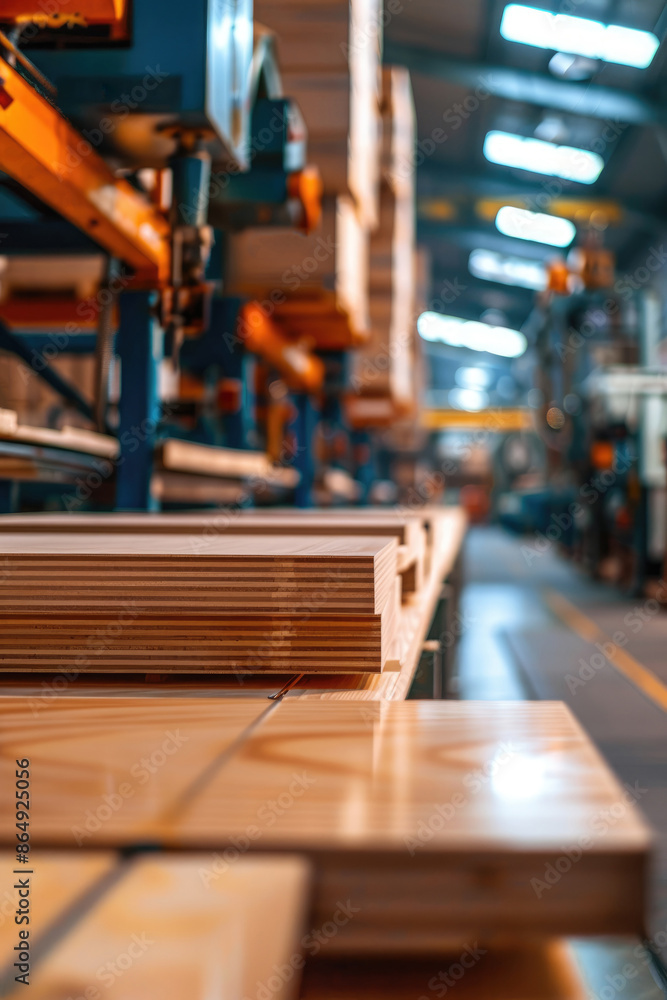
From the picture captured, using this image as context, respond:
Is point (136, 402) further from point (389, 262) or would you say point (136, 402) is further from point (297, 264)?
point (389, 262)

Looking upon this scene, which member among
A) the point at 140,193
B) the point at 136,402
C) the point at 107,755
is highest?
the point at 140,193

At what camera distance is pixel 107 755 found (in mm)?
687

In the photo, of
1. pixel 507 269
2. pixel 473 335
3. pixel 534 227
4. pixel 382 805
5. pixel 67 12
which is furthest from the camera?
pixel 473 335

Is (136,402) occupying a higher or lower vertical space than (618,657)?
higher

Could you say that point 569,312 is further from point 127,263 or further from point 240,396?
point 127,263

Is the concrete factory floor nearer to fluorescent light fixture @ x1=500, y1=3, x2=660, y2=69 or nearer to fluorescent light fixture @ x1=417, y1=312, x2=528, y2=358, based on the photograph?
fluorescent light fixture @ x1=500, y1=3, x2=660, y2=69

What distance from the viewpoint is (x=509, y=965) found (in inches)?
24.4

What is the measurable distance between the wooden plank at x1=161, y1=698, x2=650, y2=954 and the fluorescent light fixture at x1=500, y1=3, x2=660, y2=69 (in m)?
9.83

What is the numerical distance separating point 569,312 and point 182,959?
28.3ft

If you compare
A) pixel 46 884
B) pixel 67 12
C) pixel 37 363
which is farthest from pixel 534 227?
pixel 46 884

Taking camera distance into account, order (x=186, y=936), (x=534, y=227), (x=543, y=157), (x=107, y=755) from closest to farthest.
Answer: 1. (x=186, y=936)
2. (x=107, y=755)
3. (x=543, y=157)
4. (x=534, y=227)

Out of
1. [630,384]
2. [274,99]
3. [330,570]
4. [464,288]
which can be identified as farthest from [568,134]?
[330,570]

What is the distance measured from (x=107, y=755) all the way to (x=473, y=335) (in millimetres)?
23858

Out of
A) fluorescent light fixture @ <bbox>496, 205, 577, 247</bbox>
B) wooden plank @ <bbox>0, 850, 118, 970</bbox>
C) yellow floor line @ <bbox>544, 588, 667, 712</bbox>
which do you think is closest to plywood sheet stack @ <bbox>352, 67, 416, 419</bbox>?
yellow floor line @ <bbox>544, 588, 667, 712</bbox>
